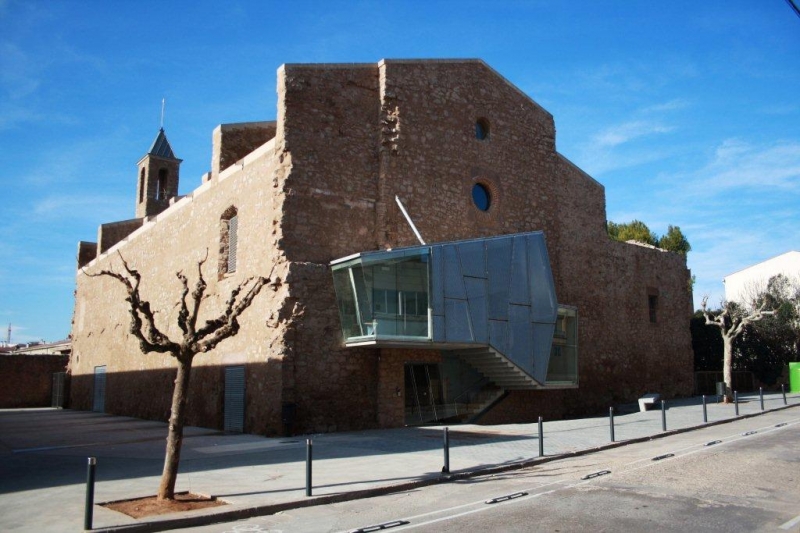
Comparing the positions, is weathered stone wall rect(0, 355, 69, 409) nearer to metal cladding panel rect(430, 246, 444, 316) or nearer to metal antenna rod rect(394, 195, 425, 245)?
metal antenna rod rect(394, 195, 425, 245)

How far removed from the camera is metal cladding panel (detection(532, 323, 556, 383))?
69.2 feet

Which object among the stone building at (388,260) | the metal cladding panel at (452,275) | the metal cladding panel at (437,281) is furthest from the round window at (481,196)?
the metal cladding panel at (437,281)

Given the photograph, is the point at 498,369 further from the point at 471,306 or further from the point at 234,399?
the point at 234,399

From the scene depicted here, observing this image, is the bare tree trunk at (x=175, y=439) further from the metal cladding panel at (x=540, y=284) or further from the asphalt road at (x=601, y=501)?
the metal cladding panel at (x=540, y=284)

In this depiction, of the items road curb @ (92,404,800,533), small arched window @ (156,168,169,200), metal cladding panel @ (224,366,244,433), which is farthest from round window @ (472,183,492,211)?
small arched window @ (156,168,169,200)

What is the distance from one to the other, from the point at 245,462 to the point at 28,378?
117 ft

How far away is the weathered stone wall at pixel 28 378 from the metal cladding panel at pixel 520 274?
3486 cm

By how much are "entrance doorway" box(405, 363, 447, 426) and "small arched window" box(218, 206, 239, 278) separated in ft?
22.6

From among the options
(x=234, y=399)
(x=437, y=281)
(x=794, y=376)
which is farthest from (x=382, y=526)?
(x=794, y=376)

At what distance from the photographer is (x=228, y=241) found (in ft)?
71.7

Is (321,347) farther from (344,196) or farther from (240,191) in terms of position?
(240,191)

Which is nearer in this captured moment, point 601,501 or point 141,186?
point 601,501

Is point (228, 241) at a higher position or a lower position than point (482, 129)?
lower

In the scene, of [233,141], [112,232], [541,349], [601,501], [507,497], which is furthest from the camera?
[112,232]
